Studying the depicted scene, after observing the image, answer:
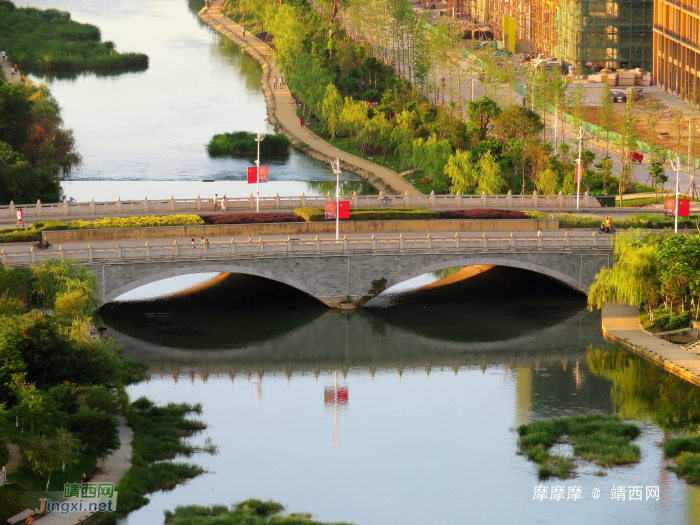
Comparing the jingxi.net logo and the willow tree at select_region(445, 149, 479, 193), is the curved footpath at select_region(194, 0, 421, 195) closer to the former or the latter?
the willow tree at select_region(445, 149, 479, 193)

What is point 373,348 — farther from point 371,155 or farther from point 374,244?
point 371,155

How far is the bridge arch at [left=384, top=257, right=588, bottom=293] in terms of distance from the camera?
93.9 metres

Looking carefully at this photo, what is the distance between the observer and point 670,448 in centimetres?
7000

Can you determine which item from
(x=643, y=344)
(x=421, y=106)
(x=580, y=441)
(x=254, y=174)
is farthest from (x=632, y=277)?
(x=421, y=106)

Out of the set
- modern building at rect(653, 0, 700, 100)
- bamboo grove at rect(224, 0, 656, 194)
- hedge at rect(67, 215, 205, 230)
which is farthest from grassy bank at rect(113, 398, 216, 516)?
modern building at rect(653, 0, 700, 100)

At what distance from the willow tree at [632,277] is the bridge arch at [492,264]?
223 cm

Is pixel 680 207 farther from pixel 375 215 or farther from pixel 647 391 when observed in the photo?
pixel 375 215

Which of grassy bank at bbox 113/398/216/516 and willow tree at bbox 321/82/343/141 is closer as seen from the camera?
grassy bank at bbox 113/398/216/516

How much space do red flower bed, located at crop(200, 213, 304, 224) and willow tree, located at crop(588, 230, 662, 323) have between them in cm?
2366

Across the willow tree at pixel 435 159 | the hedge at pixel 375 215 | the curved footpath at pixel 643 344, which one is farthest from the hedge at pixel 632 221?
the willow tree at pixel 435 159

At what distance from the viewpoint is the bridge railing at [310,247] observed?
88.9m

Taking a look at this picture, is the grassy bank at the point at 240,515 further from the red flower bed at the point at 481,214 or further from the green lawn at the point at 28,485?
the red flower bed at the point at 481,214

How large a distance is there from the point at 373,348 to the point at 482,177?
106ft

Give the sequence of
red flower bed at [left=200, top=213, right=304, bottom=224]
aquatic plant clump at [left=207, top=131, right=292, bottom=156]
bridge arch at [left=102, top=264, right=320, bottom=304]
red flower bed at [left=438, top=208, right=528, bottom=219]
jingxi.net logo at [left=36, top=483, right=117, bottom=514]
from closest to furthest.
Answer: jingxi.net logo at [left=36, top=483, right=117, bottom=514], bridge arch at [left=102, top=264, right=320, bottom=304], red flower bed at [left=200, top=213, right=304, bottom=224], red flower bed at [left=438, top=208, right=528, bottom=219], aquatic plant clump at [left=207, top=131, right=292, bottom=156]
